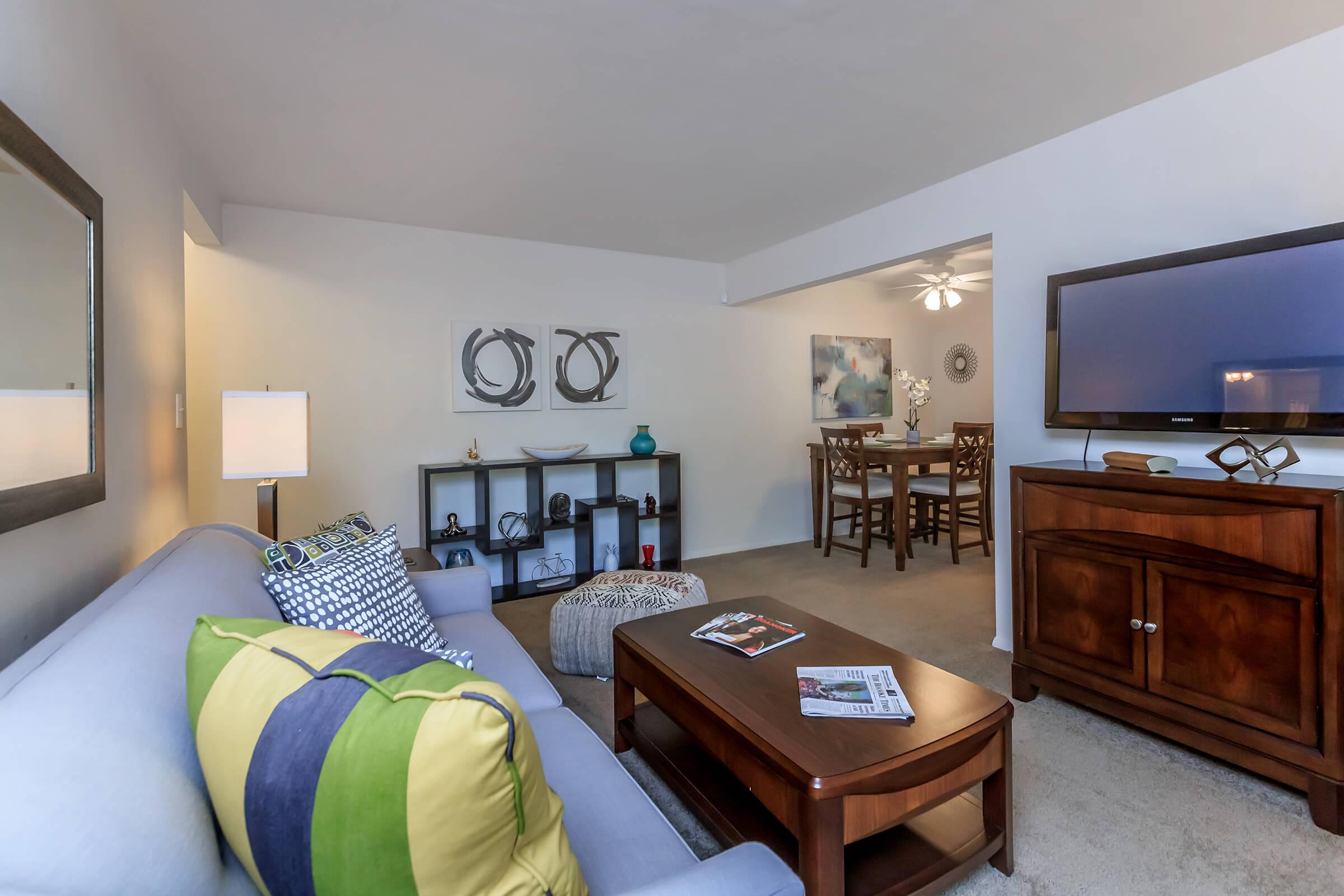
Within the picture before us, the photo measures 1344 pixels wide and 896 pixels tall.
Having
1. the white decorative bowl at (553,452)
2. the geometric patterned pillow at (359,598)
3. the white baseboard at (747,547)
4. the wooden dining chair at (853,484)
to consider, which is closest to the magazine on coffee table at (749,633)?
the geometric patterned pillow at (359,598)

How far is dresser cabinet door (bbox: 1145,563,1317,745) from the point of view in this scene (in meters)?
1.78

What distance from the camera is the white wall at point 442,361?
3430mm

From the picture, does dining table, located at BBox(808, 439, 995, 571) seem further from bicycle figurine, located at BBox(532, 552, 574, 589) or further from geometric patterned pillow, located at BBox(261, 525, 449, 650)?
geometric patterned pillow, located at BBox(261, 525, 449, 650)

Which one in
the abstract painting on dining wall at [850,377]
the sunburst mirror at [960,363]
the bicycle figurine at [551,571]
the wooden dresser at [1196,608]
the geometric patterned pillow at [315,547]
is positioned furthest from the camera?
the sunburst mirror at [960,363]

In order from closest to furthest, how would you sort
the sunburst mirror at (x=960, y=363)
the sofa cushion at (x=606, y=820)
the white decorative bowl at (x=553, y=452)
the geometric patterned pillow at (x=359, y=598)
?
the sofa cushion at (x=606, y=820), the geometric patterned pillow at (x=359, y=598), the white decorative bowl at (x=553, y=452), the sunburst mirror at (x=960, y=363)

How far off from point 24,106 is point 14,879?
1346mm

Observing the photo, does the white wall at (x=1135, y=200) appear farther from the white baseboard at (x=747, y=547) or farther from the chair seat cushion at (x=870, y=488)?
the white baseboard at (x=747, y=547)

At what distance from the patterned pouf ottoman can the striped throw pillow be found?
1905 mm

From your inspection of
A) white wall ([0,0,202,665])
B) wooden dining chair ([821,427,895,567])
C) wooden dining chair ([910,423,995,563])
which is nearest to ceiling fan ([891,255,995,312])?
wooden dining chair ([910,423,995,563])

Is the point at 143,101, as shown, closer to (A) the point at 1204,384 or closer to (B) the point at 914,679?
(B) the point at 914,679

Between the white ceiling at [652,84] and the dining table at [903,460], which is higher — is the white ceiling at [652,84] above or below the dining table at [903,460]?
above

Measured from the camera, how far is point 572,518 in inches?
168

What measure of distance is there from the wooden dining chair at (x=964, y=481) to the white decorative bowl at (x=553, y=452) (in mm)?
2600

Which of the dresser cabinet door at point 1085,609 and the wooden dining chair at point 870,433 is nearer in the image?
the dresser cabinet door at point 1085,609
